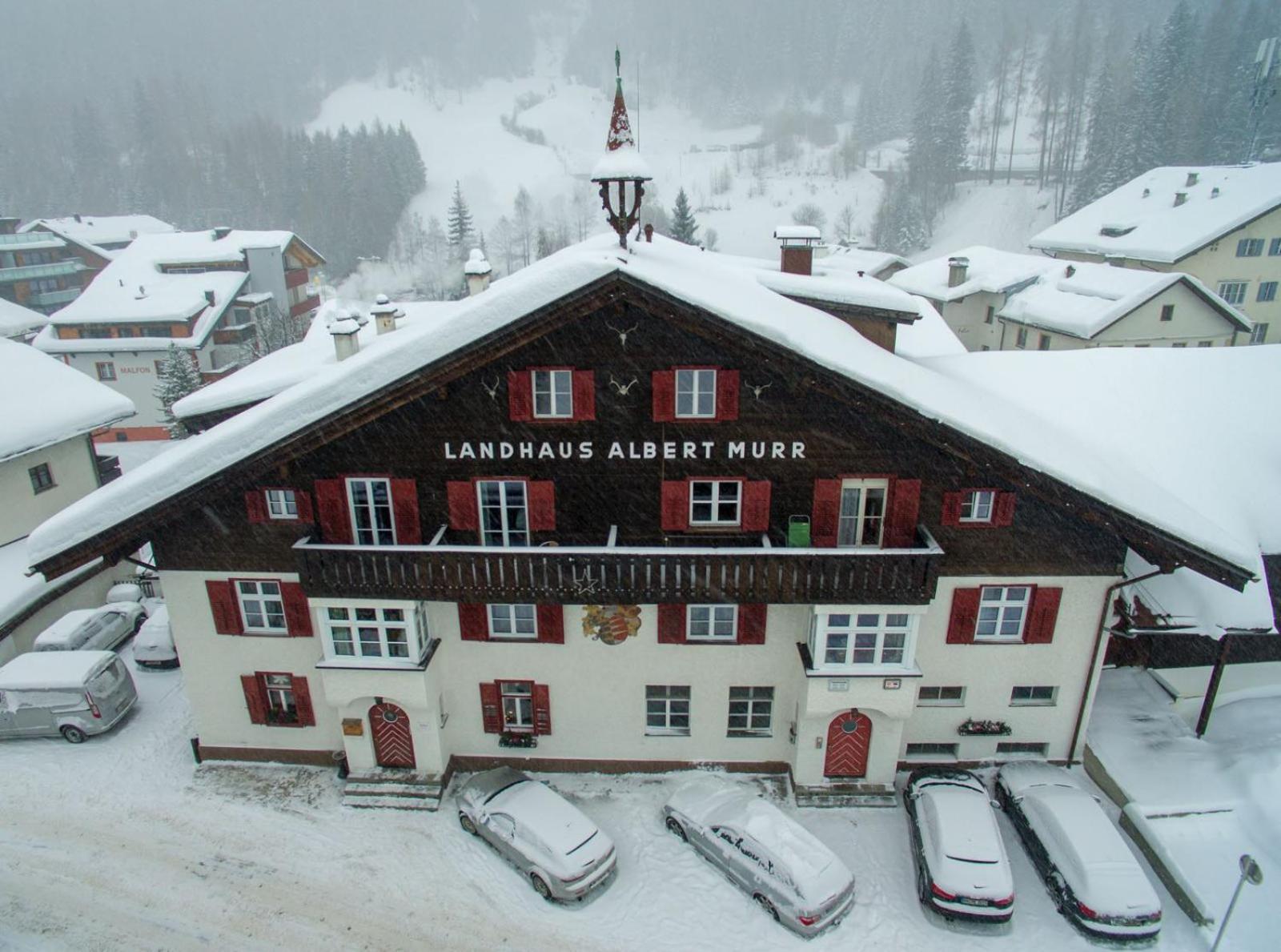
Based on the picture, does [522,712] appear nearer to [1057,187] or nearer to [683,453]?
[683,453]

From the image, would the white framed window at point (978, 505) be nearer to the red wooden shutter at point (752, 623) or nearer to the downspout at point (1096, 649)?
the downspout at point (1096, 649)

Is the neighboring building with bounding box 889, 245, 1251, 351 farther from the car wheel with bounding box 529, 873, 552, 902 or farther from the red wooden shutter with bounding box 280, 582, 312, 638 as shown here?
the red wooden shutter with bounding box 280, 582, 312, 638

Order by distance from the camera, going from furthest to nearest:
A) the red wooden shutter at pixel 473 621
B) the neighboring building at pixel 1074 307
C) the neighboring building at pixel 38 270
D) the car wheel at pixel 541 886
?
the neighboring building at pixel 38 270
the neighboring building at pixel 1074 307
the red wooden shutter at pixel 473 621
the car wheel at pixel 541 886

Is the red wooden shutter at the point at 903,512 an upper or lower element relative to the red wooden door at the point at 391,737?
upper

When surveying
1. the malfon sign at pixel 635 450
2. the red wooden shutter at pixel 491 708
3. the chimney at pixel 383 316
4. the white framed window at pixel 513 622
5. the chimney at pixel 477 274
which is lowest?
the red wooden shutter at pixel 491 708

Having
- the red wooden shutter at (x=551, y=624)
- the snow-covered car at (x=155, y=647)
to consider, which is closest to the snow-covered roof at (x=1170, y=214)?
the red wooden shutter at (x=551, y=624)

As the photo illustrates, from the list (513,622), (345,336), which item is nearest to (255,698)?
(513,622)
